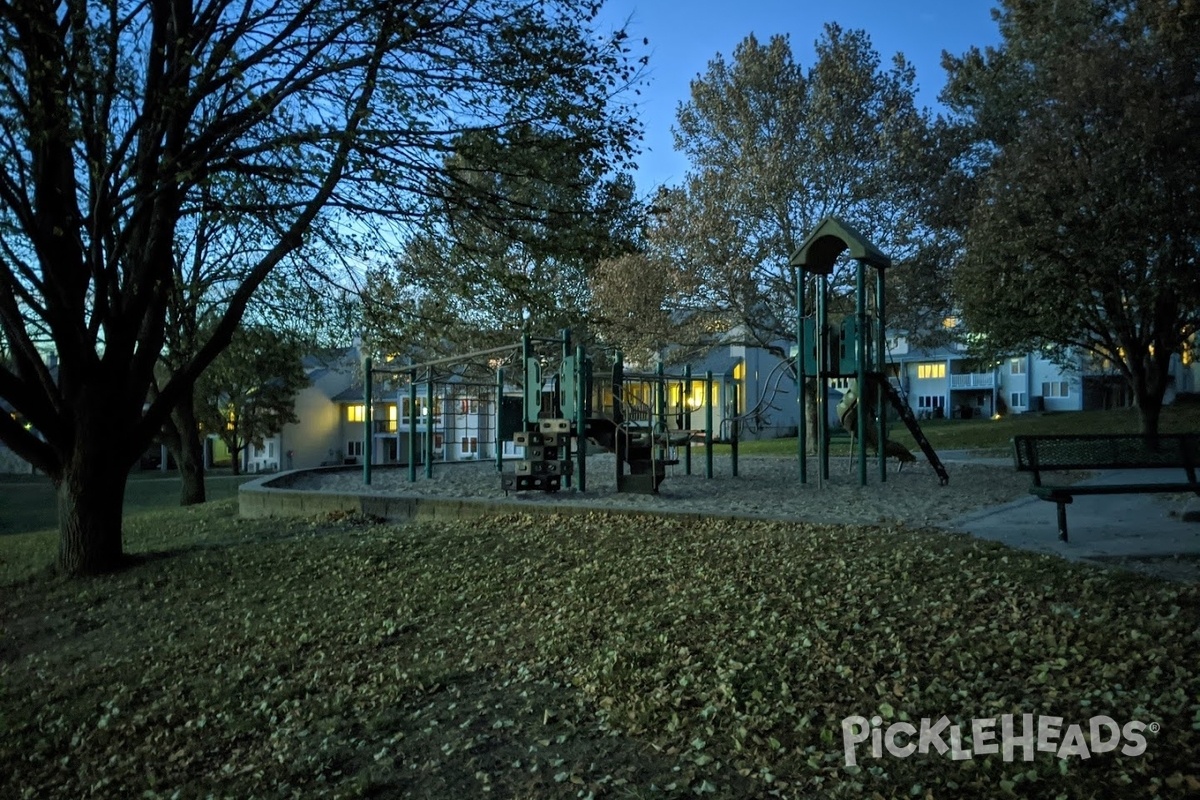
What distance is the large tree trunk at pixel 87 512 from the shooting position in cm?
984

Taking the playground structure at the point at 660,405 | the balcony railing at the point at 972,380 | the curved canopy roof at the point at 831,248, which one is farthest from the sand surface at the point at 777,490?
the balcony railing at the point at 972,380

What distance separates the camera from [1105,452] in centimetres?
787

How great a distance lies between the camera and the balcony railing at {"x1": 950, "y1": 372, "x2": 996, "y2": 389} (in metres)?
59.0

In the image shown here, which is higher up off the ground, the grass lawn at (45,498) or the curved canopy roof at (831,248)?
the curved canopy roof at (831,248)

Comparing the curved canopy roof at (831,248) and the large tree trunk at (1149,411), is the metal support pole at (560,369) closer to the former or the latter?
the curved canopy roof at (831,248)

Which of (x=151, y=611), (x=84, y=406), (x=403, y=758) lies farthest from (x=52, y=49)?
(x=403, y=758)

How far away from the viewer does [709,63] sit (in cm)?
2439

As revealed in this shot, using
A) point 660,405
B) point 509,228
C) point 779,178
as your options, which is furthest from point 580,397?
point 779,178

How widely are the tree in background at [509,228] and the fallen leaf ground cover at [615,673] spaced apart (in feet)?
14.5

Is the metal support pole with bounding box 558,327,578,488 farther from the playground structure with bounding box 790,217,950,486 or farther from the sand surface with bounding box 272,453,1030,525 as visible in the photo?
the playground structure with bounding box 790,217,950,486

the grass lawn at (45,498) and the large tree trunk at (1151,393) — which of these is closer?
the large tree trunk at (1151,393)

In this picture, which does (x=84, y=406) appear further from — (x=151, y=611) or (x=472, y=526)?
(x=472, y=526)

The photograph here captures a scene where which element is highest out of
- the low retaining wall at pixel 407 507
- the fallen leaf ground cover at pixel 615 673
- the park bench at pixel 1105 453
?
the park bench at pixel 1105 453

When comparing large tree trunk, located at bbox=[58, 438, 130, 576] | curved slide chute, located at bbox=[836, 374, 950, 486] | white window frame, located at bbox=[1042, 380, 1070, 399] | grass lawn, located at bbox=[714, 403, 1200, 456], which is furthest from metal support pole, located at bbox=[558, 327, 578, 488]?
white window frame, located at bbox=[1042, 380, 1070, 399]
